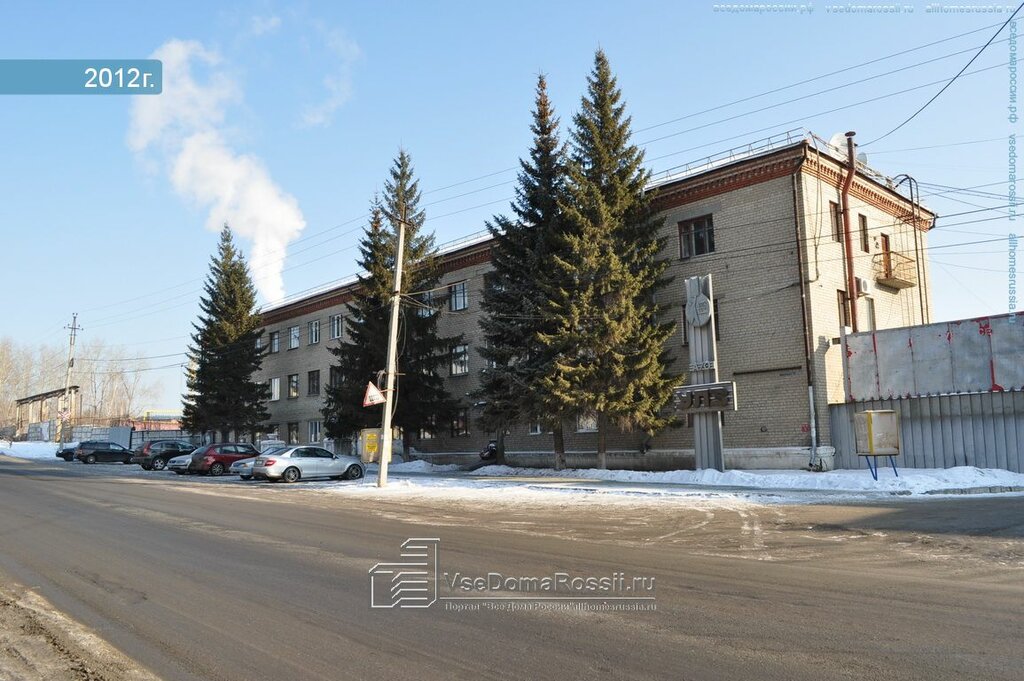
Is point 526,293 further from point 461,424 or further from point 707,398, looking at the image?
point 461,424

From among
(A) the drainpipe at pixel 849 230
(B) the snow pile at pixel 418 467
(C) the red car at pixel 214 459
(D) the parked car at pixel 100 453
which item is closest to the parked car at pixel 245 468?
(C) the red car at pixel 214 459

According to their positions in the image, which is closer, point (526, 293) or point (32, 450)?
point (526, 293)

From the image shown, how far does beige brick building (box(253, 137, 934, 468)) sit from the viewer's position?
2569cm

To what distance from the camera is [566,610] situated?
694 centimetres

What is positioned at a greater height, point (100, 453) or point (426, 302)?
point (426, 302)

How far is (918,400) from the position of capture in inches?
925

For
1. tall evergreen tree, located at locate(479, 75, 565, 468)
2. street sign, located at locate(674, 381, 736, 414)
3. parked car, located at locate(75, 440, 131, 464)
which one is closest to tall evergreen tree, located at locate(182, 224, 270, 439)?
parked car, located at locate(75, 440, 131, 464)

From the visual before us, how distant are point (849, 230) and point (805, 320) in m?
4.80

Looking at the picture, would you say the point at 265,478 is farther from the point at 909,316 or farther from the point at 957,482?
the point at 909,316

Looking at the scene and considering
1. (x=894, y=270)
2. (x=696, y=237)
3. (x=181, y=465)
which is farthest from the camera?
(x=181, y=465)

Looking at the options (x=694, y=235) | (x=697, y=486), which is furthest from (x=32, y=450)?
(x=697, y=486)

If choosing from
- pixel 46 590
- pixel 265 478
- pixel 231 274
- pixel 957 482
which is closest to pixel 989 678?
pixel 46 590

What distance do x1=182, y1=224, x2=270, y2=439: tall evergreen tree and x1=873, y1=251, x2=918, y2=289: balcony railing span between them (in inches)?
1488

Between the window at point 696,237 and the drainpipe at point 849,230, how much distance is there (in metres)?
4.89
